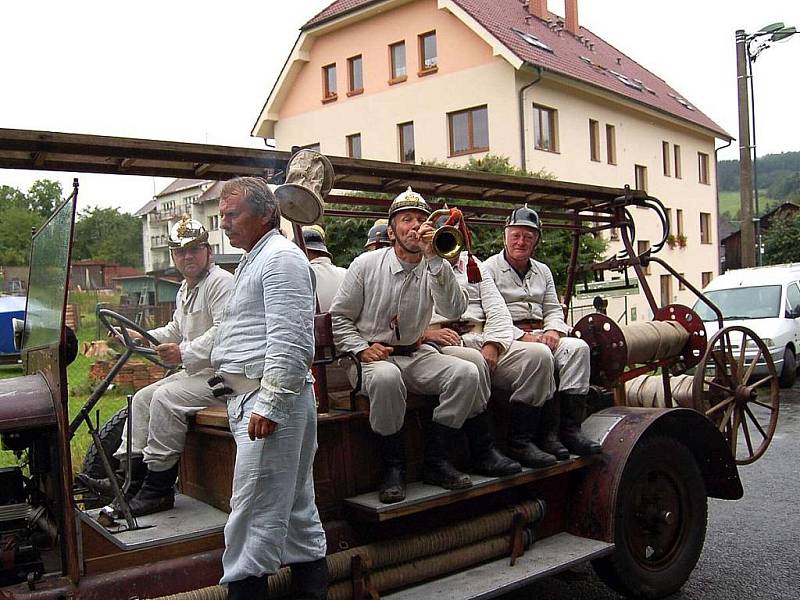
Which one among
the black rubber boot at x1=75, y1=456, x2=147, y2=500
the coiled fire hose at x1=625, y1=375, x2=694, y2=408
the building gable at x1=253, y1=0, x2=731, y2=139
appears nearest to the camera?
the black rubber boot at x1=75, y1=456, x2=147, y2=500

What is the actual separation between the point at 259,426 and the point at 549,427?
198 cm

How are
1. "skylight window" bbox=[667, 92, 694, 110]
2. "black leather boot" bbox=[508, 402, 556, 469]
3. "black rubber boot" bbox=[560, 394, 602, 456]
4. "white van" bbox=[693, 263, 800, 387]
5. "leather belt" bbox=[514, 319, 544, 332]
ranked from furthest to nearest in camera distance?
1. "skylight window" bbox=[667, 92, 694, 110]
2. "white van" bbox=[693, 263, 800, 387]
3. "leather belt" bbox=[514, 319, 544, 332]
4. "black rubber boot" bbox=[560, 394, 602, 456]
5. "black leather boot" bbox=[508, 402, 556, 469]

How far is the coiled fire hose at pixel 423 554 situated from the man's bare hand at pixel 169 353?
45.2 inches

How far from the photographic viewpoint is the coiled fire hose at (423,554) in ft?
11.2

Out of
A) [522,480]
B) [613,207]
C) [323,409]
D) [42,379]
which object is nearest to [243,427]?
[323,409]

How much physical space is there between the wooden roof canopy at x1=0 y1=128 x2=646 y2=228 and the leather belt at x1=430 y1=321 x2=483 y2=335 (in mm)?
795

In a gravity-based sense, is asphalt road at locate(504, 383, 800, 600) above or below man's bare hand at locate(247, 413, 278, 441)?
below

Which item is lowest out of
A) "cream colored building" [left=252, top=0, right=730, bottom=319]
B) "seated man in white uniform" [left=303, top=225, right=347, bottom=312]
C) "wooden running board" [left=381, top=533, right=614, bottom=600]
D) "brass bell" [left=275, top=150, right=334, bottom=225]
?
"wooden running board" [left=381, top=533, right=614, bottom=600]

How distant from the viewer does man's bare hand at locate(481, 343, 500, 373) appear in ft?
14.2

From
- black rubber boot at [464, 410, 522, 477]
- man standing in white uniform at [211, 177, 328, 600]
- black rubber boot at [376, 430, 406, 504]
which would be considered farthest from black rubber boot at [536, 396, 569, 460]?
man standing in white uniform at [211, 177, 328, 600]

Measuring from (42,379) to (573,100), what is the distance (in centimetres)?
2197

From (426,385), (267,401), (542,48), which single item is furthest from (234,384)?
(542,48)

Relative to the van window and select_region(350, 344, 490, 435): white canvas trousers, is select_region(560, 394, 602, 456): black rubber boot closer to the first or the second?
select_region(350, 344, 490, 435): white canvas trousers

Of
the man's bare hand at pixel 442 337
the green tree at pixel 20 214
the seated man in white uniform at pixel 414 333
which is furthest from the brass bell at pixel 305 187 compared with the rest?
the green tree at pixel 20 214
